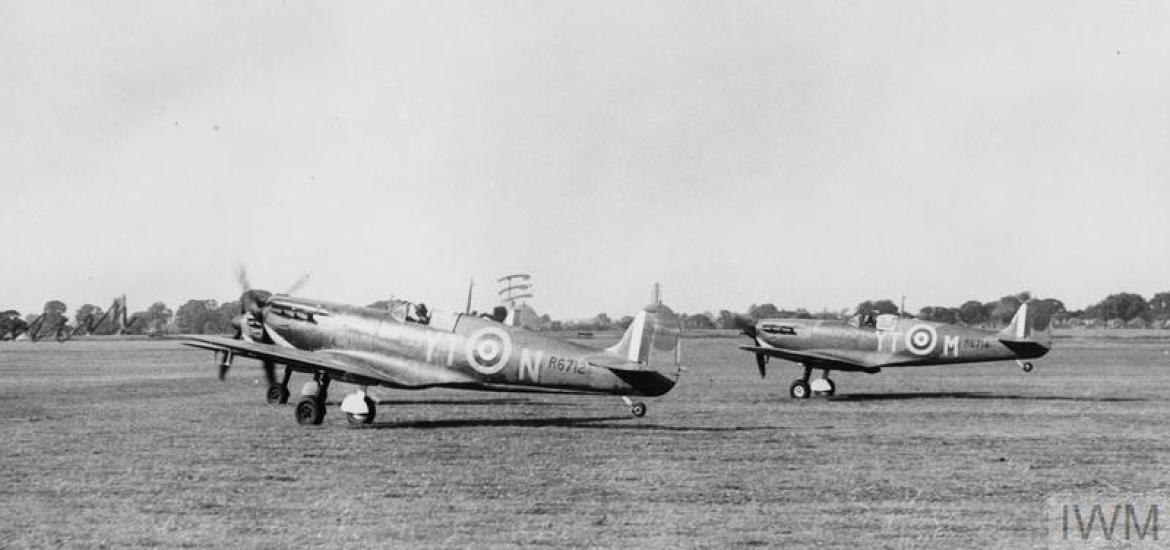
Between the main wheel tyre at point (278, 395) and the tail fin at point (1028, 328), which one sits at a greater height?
the tail fin at point (1028, 328)

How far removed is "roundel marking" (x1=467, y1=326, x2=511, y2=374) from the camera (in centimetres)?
1287

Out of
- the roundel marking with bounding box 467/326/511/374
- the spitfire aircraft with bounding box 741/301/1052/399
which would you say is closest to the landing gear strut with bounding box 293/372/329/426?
the roundel marking with bounding box 467/326/511/374

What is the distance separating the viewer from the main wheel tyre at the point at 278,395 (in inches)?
642

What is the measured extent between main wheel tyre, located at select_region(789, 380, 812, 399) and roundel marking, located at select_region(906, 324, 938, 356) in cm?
256

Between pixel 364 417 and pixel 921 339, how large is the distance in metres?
12.0

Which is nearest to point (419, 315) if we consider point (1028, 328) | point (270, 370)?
point (270, 370)

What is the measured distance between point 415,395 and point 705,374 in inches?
450

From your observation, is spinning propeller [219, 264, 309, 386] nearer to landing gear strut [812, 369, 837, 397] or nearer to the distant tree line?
landing gear strut [812, 369, 837, 397]

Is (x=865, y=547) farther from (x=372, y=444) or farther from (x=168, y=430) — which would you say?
(x=168, y=430)

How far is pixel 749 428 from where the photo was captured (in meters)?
13.1

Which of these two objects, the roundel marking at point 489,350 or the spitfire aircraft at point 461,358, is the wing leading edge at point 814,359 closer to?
the spitfire aircraft at point 461,358

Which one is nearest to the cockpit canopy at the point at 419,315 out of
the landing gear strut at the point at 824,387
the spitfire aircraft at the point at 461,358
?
the spitfire aircraft at the point at 461,358

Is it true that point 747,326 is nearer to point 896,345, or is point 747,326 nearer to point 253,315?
point 896,345

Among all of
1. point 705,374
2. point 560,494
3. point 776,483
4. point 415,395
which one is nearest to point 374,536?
point 560,494
